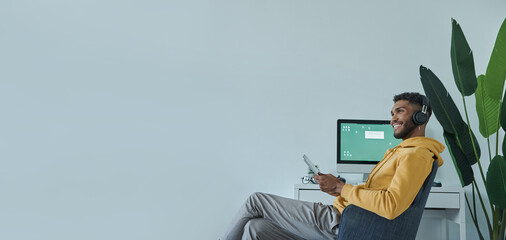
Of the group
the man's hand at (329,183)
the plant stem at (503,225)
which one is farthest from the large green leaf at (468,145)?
the man's hand at (329,183)

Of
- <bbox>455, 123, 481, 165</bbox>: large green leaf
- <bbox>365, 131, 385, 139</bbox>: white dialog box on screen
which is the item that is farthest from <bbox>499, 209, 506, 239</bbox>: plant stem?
<bbox>365, 131, 385, 139</bbox>: white dialog box on screen

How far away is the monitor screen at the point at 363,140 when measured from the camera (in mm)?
3230

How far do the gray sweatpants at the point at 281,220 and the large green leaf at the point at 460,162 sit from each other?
3.51 ft

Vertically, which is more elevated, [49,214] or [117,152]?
[117,152]

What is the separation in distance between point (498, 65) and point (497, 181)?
2.11 ft

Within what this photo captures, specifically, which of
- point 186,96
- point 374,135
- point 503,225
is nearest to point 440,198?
point 503,225

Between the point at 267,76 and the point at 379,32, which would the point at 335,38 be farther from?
the point at 267,76

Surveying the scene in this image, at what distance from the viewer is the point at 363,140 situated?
3244 mm

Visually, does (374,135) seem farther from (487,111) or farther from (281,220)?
(281,220)

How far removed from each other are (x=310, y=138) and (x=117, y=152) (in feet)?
4.51

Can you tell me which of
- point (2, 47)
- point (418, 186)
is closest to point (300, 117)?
point (418, 186)

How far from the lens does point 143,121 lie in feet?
11.7

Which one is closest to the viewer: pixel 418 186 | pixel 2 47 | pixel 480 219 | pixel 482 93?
pixel 418 186

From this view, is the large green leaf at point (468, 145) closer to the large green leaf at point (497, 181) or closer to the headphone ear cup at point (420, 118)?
the large green leaf at point (497, 181)
